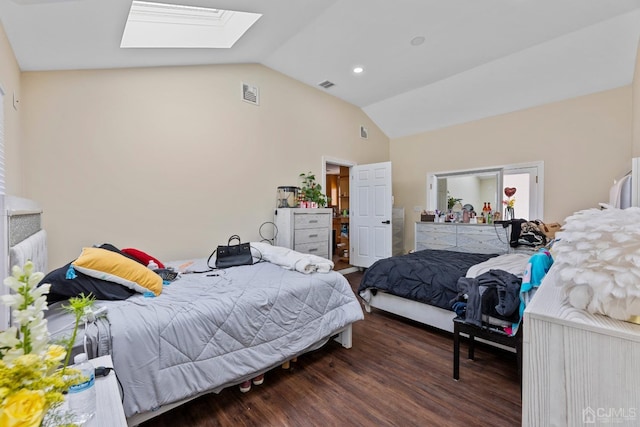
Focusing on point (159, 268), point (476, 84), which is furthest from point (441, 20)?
point (159, 268)

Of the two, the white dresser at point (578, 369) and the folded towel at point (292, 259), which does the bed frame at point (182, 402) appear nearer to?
the folded towel at point (292, 259)

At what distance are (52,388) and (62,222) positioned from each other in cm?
259

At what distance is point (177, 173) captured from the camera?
3.03 m

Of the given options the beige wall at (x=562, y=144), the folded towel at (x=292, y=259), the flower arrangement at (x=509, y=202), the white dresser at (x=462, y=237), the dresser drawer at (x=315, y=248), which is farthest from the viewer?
the flower arrangement at (x=509, y=202)

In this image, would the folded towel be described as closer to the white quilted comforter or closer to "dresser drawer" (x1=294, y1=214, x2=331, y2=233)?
the white quilted comforter

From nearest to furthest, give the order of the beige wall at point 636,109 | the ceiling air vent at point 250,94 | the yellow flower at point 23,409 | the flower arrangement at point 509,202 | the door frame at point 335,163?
1. the yellow flower at point 23,409
2. the beige wall at point 636,109
3. the ceiling air vent at point 250,94
4. the flower arrangement at point 509,202
5. the door frame at point 335,163

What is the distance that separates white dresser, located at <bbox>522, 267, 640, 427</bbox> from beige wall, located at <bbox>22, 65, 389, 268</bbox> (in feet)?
10.3

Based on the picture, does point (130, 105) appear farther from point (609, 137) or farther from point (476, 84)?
point (609, 137)

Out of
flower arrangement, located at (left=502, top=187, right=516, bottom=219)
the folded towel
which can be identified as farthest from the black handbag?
flower arrangement, located at (left=502, top=187, right=516, bottom=219)

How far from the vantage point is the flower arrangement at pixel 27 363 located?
1.46 feet

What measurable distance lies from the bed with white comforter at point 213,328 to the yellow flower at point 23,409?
97cm

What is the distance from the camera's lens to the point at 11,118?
6.40 feet

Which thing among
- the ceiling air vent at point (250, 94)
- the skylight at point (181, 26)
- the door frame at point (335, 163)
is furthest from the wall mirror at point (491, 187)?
the skylight at point (181, 26)

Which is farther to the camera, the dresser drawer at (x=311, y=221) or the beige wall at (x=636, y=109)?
the dresser drawer at (x=311, y=221)
